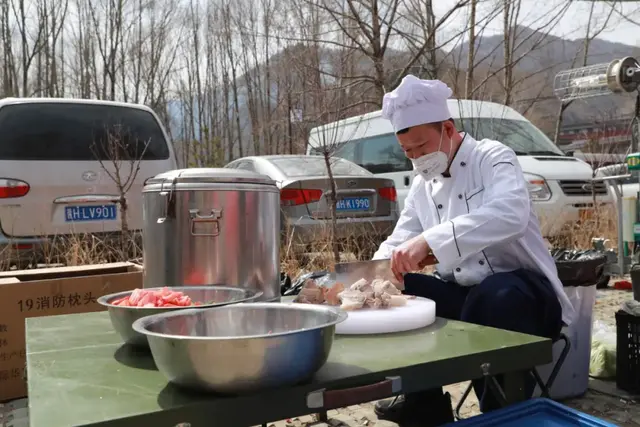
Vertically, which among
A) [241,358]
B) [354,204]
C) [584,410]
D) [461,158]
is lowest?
[584,410]

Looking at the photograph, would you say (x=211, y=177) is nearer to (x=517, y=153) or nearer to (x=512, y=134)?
(x=517, y=153)

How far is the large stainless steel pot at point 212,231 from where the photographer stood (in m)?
2.03

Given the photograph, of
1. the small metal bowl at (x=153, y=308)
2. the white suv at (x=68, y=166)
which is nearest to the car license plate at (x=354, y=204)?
the white suv at (x=68, y=166)

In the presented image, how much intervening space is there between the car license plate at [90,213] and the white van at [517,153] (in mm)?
2283

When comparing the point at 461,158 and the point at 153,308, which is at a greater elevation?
the point at 461,158

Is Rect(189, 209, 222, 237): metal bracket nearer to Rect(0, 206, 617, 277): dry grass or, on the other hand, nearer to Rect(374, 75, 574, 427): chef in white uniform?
Rect(374, 75, 574, 427): chef in white uniform

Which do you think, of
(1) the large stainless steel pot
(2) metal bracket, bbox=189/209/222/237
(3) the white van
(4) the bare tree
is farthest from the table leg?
(3) the white van

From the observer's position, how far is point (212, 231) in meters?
2.03

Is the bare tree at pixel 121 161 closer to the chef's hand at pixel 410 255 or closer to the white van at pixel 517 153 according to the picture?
the white van at pixel 517 153

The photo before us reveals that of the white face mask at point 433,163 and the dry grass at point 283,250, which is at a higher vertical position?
the white face mask at point 433,163

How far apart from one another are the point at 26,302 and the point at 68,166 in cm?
196

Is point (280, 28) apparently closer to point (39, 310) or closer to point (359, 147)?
point (359, 147)

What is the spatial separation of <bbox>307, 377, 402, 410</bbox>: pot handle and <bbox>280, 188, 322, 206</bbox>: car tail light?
14.8 feet

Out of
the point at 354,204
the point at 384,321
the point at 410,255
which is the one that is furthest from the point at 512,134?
the point at 384,321
